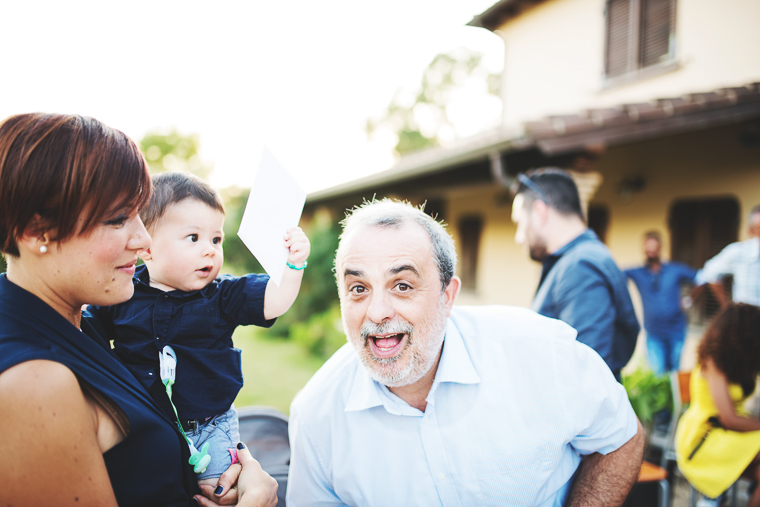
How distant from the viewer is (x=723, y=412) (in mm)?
2996

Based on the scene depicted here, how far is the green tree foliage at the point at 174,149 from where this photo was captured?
45.7m

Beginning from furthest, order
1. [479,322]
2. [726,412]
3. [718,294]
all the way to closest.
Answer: [718,294]
[726,412]
[479,322]

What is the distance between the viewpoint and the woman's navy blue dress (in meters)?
0.99

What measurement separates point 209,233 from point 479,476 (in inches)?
52.2

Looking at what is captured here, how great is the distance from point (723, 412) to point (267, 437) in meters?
2.91

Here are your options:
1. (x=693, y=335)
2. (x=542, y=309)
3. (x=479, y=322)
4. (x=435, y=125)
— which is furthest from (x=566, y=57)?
(x=435, y=125)

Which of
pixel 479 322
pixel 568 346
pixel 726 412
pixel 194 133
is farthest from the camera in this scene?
pixel 194 133

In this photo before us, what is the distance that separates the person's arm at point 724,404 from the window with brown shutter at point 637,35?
234 inches

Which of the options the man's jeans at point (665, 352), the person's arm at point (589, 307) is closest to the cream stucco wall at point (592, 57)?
the man's jeans at point (665, 352)

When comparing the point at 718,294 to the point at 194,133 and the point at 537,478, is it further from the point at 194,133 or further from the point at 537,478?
the point at 194,133

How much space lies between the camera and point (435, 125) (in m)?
35.9

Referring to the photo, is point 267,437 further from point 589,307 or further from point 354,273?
point 589,307

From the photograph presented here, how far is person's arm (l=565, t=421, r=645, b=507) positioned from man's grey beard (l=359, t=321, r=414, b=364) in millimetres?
903

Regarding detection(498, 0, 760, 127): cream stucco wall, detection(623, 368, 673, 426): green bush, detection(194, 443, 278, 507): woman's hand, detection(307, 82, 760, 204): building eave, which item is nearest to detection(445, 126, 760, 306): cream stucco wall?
detection(307, 82, 760, 204): building eave
